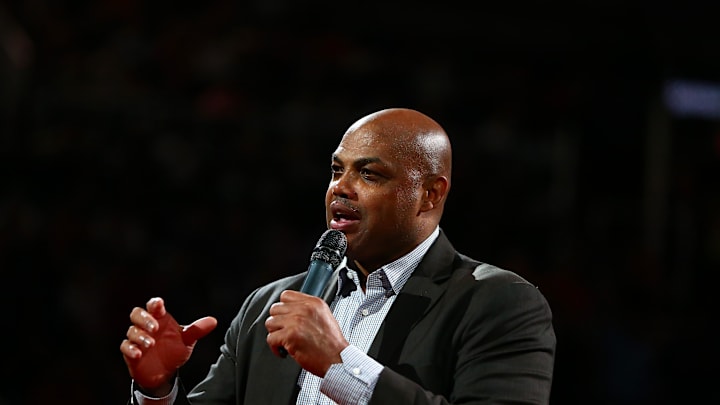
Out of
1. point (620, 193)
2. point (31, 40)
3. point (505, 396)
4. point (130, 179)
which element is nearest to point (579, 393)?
point (620, 193)

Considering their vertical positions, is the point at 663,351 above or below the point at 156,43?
below

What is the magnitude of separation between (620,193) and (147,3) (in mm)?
3766

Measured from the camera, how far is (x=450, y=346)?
229 centimetres

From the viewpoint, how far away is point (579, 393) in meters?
5.72

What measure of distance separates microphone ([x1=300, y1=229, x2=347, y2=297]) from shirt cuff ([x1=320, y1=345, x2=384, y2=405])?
0.19 metres

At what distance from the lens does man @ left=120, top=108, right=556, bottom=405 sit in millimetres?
2086

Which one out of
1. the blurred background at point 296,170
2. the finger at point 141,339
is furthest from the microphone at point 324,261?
the blurred background at point 296,170

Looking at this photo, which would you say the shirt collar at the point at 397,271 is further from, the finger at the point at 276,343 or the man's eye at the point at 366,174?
the finger at the point at 276,343

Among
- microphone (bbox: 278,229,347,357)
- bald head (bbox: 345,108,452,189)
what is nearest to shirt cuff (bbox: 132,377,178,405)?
microphone (bbox: 278,229,347,357)

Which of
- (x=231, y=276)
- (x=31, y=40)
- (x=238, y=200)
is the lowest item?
(x=231, y=276)

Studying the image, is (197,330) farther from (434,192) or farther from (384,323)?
(434,192)

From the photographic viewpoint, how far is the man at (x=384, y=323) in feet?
6.84

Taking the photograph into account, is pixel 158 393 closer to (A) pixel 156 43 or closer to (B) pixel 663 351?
(B) pixel 663 351

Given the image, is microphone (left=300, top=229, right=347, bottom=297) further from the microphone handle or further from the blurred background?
the blurred background
